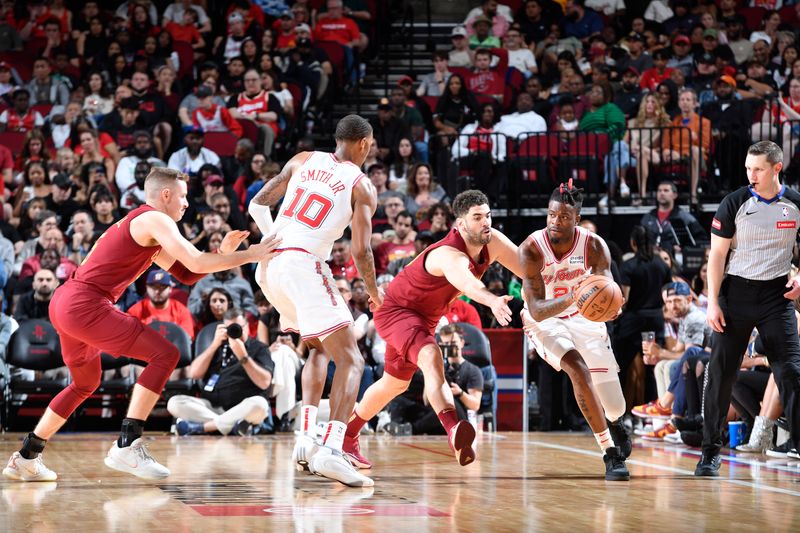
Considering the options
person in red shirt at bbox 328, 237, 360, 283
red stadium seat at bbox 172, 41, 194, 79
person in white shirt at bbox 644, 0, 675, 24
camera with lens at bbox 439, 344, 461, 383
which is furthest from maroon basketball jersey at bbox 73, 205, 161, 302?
person in white shirt at bbox 644, 0, 675, 24

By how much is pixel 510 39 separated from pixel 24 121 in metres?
7.09

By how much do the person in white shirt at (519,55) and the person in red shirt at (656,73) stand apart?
163 cm

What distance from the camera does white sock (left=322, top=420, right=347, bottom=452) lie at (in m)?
6.15

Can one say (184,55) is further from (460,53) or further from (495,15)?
(495,15)

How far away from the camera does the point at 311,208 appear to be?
21.5ft

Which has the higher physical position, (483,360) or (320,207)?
(320,207)

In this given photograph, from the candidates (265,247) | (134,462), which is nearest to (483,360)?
(265,247)

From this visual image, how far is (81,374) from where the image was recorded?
6.51m

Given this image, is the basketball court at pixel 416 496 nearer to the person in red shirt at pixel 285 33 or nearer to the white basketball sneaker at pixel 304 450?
the white basketball sneaker at pixel 304 450

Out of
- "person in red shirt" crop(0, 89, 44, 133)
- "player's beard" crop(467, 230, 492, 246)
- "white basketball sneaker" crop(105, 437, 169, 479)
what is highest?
"person in red shirt" crop(0, 89, 44, 133)

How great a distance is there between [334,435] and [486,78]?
10206mm

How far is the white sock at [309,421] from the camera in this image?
6.67m

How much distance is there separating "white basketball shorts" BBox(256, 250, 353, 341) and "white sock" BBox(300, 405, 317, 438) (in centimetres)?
51

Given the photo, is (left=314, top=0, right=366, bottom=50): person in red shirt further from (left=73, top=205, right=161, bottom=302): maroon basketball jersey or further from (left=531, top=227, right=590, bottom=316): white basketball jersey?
(left=73, top=205, right=161, bottom=302): maroon basketball jersey
